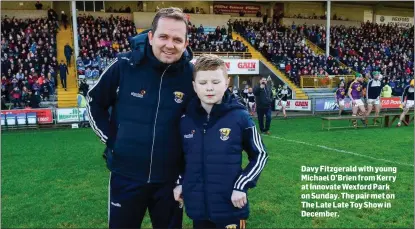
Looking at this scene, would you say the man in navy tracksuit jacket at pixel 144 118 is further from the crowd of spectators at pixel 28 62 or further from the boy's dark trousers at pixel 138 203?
the crowd of spectators at pixel 28 62

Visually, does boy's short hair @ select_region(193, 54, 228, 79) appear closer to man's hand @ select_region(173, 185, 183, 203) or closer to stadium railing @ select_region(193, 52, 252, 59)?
man's hand @ select_region(173, 185, 183, 203)

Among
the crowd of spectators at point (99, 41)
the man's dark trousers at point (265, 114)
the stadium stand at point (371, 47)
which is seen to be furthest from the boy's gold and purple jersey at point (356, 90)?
the stadium stand at point (371, 47)

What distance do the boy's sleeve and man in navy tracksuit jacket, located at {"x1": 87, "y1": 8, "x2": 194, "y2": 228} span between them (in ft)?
1.64

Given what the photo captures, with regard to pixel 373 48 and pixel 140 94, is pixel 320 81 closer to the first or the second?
pixel 373 48

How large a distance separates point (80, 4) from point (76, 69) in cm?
1096

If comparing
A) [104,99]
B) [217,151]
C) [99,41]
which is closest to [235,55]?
[99,41]

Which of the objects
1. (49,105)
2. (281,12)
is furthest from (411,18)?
(49,105)

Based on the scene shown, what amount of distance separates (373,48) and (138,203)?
34083mm

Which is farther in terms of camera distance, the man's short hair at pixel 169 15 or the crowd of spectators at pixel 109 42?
the crowd of spectators at pixel 109 42

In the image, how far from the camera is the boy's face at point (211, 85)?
267 cm

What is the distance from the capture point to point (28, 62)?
71.7 feet

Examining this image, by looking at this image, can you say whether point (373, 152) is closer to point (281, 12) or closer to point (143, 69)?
point (143, 69)

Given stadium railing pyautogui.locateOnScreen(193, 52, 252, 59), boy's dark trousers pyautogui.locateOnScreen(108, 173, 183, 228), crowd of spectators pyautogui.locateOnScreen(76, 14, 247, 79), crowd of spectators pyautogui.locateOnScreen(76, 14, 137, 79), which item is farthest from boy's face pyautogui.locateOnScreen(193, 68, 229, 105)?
stadium railing pyautogui.locateOnScreen(193, 52, 252, 59)

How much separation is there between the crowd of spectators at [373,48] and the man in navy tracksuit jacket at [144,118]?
2625 cm
